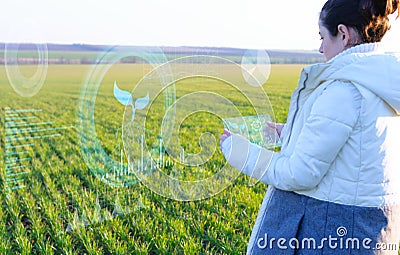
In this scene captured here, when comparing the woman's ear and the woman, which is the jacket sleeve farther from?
the woman's ear

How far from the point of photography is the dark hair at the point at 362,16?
158cm

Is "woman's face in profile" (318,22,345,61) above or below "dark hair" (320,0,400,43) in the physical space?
below

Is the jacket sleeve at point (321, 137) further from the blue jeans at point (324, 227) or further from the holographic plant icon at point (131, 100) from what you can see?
the holographic plant icon at point (131, 100)

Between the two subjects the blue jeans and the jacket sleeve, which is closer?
the jacket sleeve

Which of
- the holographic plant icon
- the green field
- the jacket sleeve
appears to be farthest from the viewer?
the green field

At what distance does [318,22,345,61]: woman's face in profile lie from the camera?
5.42ft

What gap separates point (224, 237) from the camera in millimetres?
3387

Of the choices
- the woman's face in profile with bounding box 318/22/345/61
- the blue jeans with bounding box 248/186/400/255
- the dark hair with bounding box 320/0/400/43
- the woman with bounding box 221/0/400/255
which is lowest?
the blue jeans with bounding box 248/186/400/255

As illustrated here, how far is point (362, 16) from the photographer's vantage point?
1583 millimetres

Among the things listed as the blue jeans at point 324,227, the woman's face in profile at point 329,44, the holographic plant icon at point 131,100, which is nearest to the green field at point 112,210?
the holographic plant icon at point 131,100

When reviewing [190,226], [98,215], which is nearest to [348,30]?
[190,226]

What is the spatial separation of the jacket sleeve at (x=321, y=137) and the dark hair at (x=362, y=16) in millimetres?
240

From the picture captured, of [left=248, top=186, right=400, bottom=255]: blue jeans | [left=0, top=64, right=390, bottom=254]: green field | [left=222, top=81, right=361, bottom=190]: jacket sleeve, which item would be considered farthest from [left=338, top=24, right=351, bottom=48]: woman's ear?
[left=0, top=64, right=390, bottom=254]: green field

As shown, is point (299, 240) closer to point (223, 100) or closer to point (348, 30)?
point (223, 100)
